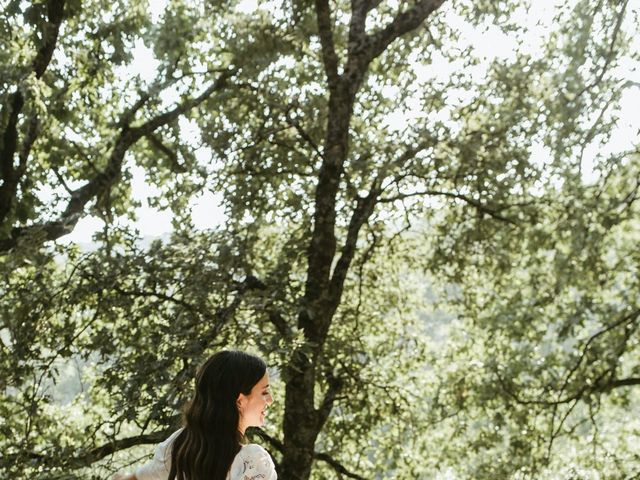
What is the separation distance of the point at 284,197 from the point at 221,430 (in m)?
8.83

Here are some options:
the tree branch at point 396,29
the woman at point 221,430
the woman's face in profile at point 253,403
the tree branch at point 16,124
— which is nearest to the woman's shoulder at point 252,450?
the woman at point 221,430

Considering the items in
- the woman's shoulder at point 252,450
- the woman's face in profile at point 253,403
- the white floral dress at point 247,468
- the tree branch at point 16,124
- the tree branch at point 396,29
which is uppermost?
the tree branch at point 396,29

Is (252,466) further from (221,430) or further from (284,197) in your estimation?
(284,197)

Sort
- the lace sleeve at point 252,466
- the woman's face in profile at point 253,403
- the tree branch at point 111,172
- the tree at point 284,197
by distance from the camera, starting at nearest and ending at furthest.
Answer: the lace sleeve at point 252,466, the woman's face in profile at point 253,403, the tree at point 284,197, the tree branch at point 111,172

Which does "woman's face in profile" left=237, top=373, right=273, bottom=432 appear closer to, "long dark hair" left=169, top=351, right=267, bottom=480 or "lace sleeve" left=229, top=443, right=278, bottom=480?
"long dark hair" left=169, top=351, right=267, bottom=480

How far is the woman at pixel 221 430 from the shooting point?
10.1ft

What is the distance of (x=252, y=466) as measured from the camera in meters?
3.06

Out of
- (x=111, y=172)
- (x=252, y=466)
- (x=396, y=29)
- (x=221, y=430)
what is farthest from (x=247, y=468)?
(x=111, y=172)

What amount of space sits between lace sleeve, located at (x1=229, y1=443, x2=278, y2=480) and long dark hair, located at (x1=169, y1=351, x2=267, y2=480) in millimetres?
35

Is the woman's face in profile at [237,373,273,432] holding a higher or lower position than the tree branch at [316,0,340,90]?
lower

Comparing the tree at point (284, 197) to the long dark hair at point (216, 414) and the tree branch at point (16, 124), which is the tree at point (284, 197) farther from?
the long dark hair at point (216, 414)

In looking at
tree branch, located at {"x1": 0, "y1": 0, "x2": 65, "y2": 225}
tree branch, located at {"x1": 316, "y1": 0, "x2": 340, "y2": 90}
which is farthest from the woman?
tree branch, located at {"x1": 0, "y1": 0, "x2": 65, "y2": 225}

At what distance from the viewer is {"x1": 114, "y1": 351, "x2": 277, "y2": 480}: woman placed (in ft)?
10.1

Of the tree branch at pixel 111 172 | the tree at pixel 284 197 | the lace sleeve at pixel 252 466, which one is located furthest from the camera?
the tree branch at pixel 111 172
